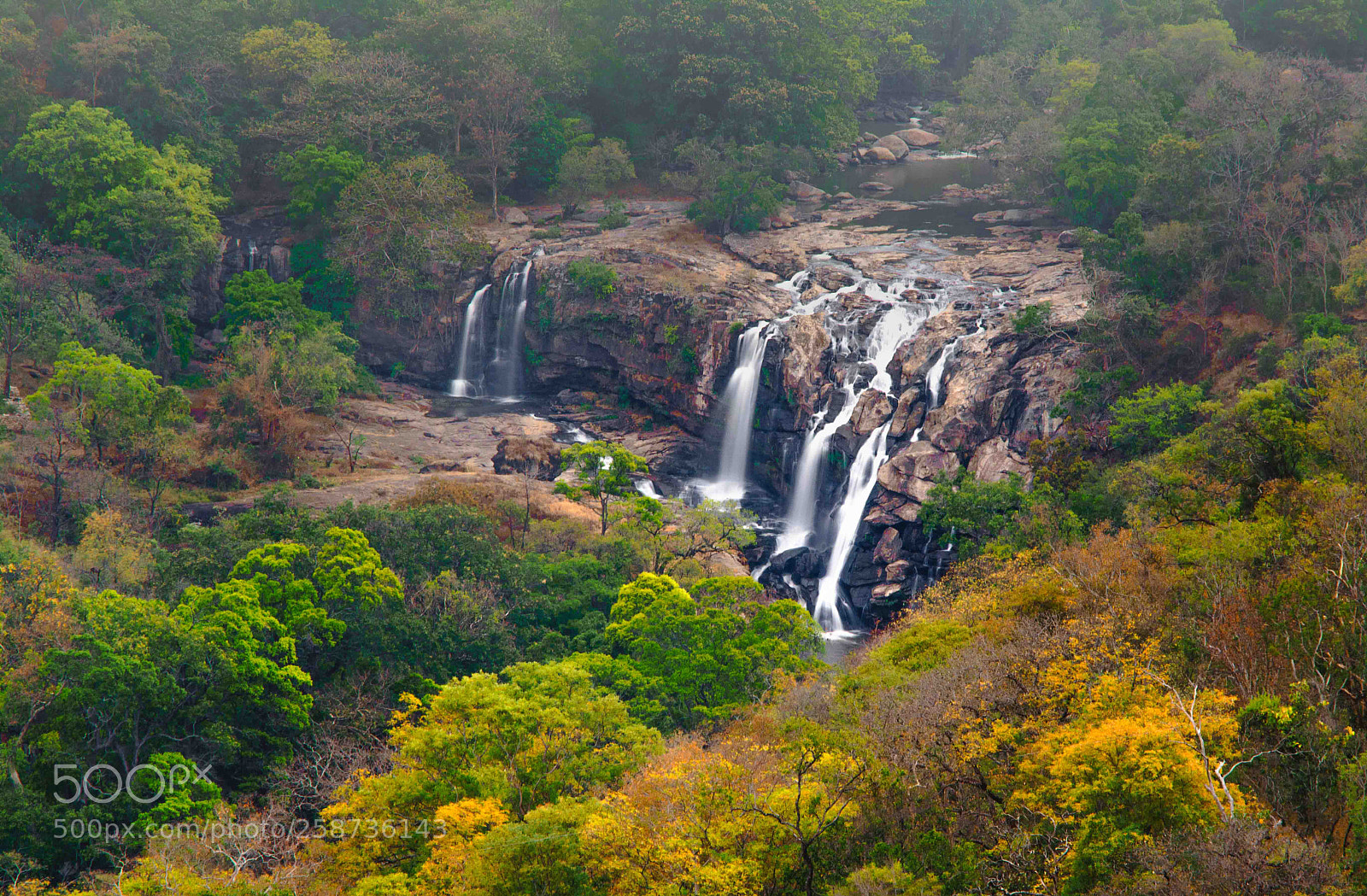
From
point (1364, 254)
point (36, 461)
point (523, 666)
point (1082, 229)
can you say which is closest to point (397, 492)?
point (36, 461)

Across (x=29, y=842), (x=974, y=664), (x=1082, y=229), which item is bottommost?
(x=29, y=842)

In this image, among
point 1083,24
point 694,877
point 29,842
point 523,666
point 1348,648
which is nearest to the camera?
point 694,877

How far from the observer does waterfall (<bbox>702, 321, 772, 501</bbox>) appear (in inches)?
1813

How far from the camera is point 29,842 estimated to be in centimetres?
2014

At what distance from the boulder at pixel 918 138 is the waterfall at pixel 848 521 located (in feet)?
125

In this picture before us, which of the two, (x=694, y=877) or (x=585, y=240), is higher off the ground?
(x=585, y=240)

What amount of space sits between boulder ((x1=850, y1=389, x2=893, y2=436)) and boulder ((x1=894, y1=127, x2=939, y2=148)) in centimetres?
3656

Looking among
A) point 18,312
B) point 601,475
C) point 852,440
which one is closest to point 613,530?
point 601,475

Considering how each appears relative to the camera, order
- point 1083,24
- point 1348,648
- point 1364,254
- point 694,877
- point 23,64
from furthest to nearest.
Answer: point 1083,24 → point 23,64 → point 1364,254 → point 1348,648 → point 694,877

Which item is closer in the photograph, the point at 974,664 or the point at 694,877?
the point at 694,877

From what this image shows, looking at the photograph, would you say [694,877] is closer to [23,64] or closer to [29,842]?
[29,842]

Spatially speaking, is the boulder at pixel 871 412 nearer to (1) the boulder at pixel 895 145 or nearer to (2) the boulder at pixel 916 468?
(2) the boulder at pixel 916 468

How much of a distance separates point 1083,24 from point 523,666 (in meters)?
65.6

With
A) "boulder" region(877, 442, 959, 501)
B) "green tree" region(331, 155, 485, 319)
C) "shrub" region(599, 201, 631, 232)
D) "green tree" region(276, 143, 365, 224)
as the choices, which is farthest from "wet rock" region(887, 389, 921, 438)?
"green tree" region(276, 143, 365, 224)
